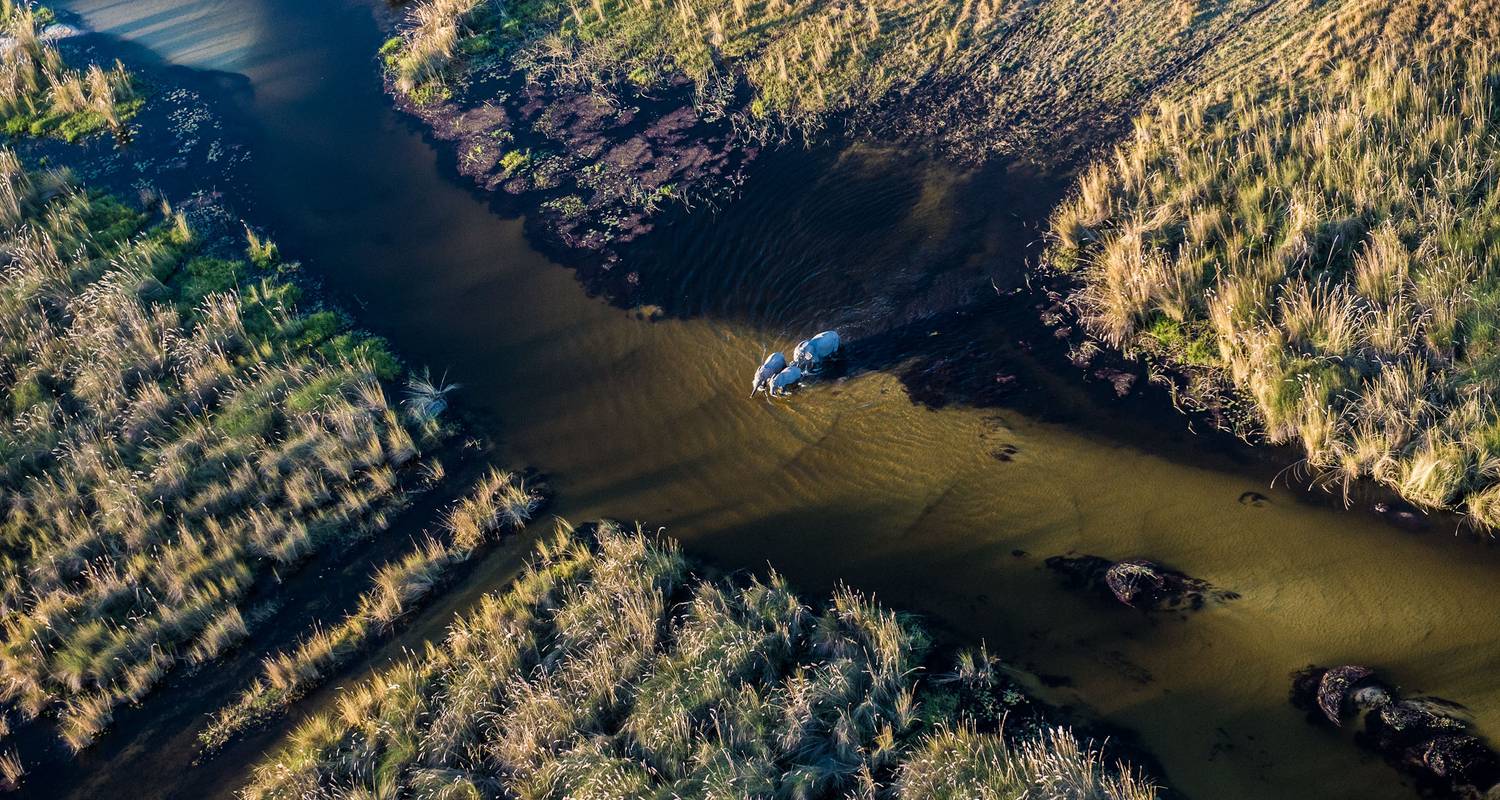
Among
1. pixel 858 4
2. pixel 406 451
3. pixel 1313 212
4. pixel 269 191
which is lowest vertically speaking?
pixel 406 451

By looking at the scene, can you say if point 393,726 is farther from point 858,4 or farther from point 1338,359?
point 858,4

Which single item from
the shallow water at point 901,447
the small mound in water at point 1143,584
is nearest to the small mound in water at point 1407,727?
the shallow water at point 901,447

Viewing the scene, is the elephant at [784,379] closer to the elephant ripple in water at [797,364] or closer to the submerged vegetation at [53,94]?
the elephant ripple in water at [797,364]

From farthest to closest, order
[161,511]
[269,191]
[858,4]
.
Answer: [858,4], [269,191], [161,511]

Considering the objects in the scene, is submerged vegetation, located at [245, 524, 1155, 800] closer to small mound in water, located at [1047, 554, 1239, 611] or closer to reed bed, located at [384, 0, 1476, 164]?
small mound in water, located at [1047, 554, 1239, 611]

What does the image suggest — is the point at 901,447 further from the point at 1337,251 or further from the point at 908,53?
the point at 908,53

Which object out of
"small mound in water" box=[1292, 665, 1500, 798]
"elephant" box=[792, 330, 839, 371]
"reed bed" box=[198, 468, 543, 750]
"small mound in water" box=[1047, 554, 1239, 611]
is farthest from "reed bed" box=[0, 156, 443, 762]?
"small mound in water" box=[1292, 665, 1500, 798]

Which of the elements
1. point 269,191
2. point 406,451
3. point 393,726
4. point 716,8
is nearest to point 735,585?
point 393,726
